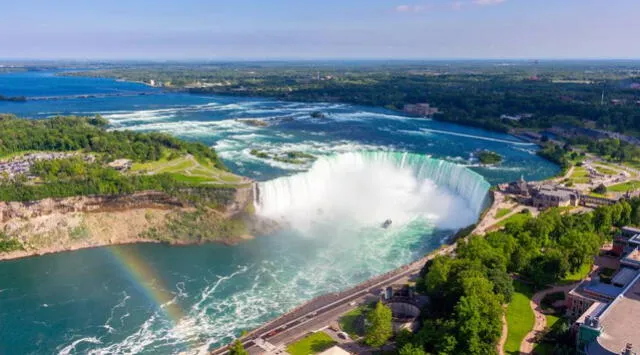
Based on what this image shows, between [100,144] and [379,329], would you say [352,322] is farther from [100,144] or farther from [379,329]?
[100,144]

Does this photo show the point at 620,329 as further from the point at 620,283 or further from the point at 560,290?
the point at 560,290

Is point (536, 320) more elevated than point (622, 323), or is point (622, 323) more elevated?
point (622, 323)

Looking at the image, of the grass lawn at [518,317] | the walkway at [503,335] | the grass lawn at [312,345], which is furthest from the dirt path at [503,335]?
the grass lawn at [312,345]

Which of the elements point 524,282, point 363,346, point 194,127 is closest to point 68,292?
point 363,346

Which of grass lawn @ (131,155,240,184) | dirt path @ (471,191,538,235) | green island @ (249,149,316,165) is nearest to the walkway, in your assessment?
dirt path @ (471,191,538,235)

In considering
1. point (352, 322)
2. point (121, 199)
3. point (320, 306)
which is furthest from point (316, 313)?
point (121, 199)

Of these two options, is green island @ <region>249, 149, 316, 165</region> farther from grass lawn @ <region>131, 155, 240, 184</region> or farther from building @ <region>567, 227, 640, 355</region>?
building @ <region>567, 227, 640, 355</region>

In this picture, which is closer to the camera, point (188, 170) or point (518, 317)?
point (518, 317)
